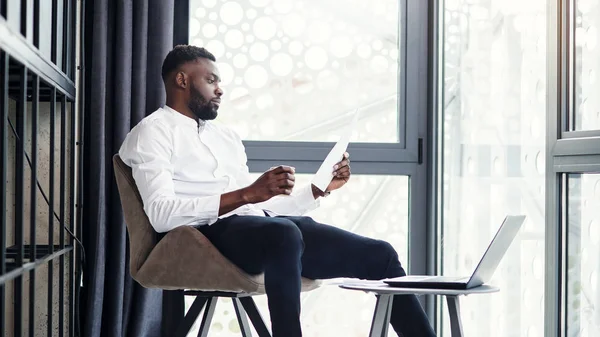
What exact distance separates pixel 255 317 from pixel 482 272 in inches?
31.4

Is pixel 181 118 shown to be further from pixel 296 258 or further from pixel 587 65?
pixel 587 65

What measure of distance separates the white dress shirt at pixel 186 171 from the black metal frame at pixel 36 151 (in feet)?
0.90

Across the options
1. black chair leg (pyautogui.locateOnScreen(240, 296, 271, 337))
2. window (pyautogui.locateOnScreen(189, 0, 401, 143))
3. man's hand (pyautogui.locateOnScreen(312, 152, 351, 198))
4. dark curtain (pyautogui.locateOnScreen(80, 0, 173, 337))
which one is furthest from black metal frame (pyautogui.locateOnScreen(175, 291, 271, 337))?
window (pyautogui.locateOnScreen(189, 0, 401, 143))

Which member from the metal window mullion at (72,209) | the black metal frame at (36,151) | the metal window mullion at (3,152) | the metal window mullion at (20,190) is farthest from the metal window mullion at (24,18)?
the metal window mullion at (72,209)

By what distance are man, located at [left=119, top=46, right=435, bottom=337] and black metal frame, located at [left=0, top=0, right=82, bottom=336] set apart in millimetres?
312

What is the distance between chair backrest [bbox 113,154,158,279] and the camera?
2506 millimetres

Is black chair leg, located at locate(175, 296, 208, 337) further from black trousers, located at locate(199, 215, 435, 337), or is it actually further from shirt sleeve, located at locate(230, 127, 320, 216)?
shirt sleeve, located at locate(230, 127, 320, 216)

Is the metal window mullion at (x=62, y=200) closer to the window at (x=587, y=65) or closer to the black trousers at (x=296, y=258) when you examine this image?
the black trousers at (x=296, y=258)

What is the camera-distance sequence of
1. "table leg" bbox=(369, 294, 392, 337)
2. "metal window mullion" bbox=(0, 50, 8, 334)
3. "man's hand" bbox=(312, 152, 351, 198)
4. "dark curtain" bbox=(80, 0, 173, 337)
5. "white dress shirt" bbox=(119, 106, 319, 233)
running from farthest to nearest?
"dark curtain" bbox=(80, 0, 173, 337) < "man's hand" bbox=(312, 152, 351, 198) < "white dress shirt" bbox=(119, 106, 319, 233) < "table leg" bbox=(369, 294, 392, 337) < "metal window mullion" bbox=(0, 50, 8, 334)

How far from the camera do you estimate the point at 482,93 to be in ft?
10.3

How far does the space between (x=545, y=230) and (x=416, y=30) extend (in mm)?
1413

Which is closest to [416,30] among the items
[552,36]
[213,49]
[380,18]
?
[380,18]

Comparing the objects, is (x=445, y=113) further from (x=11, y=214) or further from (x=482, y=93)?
(x=11, y=214)

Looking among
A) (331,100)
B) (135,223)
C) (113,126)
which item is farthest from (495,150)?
(113,126)
